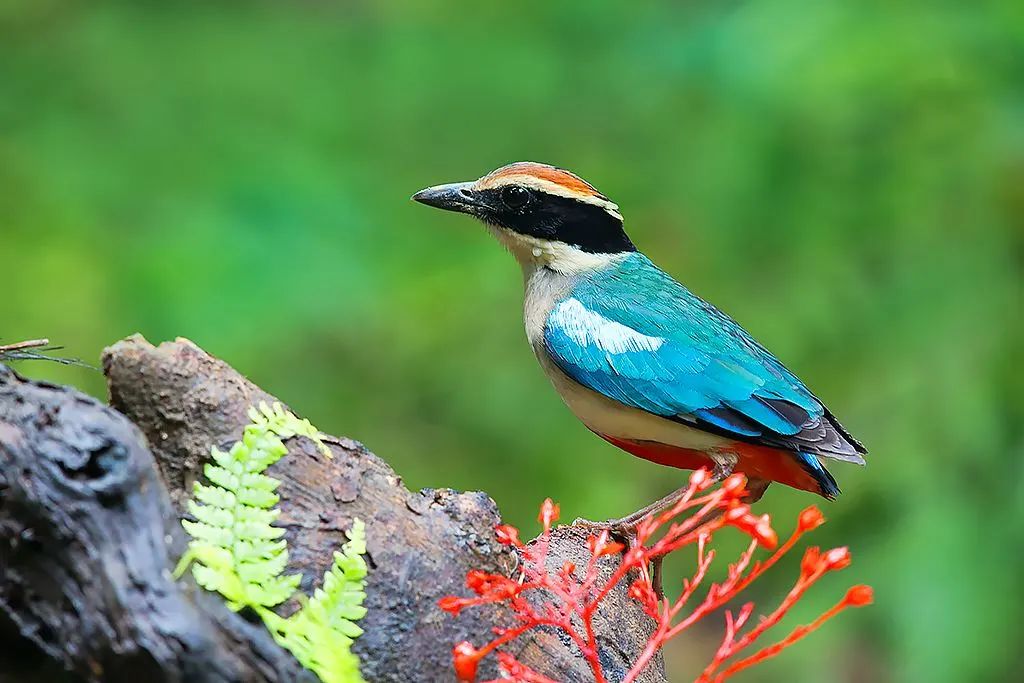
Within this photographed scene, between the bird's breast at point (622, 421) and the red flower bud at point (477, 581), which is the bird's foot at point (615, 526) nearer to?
the bird's breast at point (622, 421)

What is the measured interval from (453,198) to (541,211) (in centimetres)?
29

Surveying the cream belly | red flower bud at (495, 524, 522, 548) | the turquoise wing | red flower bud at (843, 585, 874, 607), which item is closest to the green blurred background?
the cream belly

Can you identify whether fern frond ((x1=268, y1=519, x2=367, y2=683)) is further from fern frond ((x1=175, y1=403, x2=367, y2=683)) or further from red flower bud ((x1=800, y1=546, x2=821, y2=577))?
red flower bud ((x1=800, y1=546, x2=821, y2=577))

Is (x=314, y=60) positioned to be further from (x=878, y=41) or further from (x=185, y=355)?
Result: (x=185, y=355)

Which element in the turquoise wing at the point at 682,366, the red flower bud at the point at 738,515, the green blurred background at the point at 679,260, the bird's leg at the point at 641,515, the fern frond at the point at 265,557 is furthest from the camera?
the green blurred background at the point at 679,260

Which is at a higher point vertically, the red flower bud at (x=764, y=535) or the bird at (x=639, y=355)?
the bird at (x=639, y=355)

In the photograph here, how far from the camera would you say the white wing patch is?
11.4ft

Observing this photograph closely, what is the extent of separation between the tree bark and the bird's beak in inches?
59.6

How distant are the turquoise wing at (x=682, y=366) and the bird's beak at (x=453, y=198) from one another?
425 mm

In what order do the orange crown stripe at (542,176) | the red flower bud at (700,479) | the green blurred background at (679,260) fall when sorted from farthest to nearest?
the green blurred background at (679,260) < the orange crown stripe at (542,176) < the red flower bud at (700,479)

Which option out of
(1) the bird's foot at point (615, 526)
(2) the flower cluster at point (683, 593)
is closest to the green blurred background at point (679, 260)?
(1) the bird's foot at point (615, 526)

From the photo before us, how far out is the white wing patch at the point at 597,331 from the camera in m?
3.48

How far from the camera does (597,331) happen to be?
354 cm

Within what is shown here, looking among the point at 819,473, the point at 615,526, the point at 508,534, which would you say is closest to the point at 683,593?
the point at 508,534
